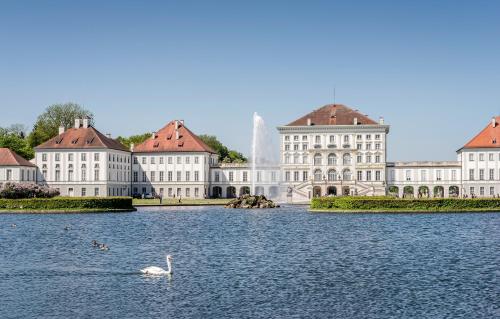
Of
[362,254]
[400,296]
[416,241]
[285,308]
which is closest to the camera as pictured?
[285,308]

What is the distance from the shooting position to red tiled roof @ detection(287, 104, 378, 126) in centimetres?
13012

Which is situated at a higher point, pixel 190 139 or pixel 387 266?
pixel 190 139

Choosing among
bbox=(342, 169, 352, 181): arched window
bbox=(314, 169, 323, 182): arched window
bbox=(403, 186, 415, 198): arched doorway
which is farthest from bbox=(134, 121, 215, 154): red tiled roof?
bbox=(403, 186, 415, 198): arched doorway

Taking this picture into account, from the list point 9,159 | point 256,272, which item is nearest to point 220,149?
point 9,159

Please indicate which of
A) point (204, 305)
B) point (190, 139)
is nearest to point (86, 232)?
point (204, 305)

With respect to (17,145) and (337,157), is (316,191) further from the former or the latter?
(17,145)

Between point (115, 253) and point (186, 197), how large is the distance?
9145cm

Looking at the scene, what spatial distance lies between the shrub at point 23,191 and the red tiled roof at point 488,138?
70107 mm

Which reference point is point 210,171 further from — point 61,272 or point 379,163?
point 61,272

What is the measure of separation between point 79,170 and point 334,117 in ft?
147

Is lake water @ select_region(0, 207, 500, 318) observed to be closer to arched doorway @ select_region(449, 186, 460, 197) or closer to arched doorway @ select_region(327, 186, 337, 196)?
arched doorway @ select_region(327, 186, 337, 196)

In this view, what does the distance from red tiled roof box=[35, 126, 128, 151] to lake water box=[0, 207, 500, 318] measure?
65.6 m

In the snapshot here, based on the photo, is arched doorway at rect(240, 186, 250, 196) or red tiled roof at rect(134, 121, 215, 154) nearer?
red tiled roof at rect(134, 121, 215, 154)

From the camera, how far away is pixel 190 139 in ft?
434
